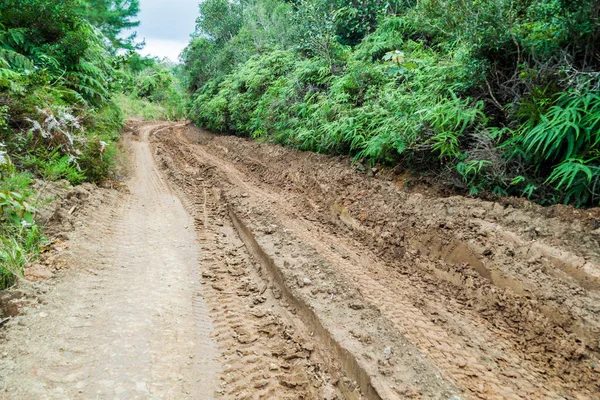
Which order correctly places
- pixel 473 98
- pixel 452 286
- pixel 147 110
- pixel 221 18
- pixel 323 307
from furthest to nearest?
pixel 147 110, pixel 221 18, pixel 473 98, pixel 452 286, pixel 323 307

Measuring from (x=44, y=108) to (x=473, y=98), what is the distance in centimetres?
715

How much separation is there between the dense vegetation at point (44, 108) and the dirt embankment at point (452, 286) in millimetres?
2651

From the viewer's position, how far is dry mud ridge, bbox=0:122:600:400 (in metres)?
2.08

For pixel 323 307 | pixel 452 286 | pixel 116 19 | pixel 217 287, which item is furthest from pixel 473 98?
pixel 116 19

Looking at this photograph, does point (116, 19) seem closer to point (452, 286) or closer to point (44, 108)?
point (44, 108)

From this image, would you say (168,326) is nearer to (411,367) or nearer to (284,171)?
(411,367)

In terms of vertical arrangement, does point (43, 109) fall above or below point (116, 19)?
below

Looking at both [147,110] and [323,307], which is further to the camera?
[147,110]

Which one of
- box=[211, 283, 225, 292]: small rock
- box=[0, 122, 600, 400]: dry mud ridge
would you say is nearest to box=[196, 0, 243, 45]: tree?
box=[0, 122, 600, 400]: dry mud ridge

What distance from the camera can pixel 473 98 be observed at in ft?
14.0

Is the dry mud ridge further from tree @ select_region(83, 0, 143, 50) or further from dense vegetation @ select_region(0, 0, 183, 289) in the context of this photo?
tree @ select_region(83, 0, 143, 50)

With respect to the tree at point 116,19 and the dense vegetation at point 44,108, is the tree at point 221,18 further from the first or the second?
the dense vegetation at point 44,108

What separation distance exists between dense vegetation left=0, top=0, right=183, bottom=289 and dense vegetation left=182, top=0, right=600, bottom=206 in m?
4.54

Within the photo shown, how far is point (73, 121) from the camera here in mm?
5953
